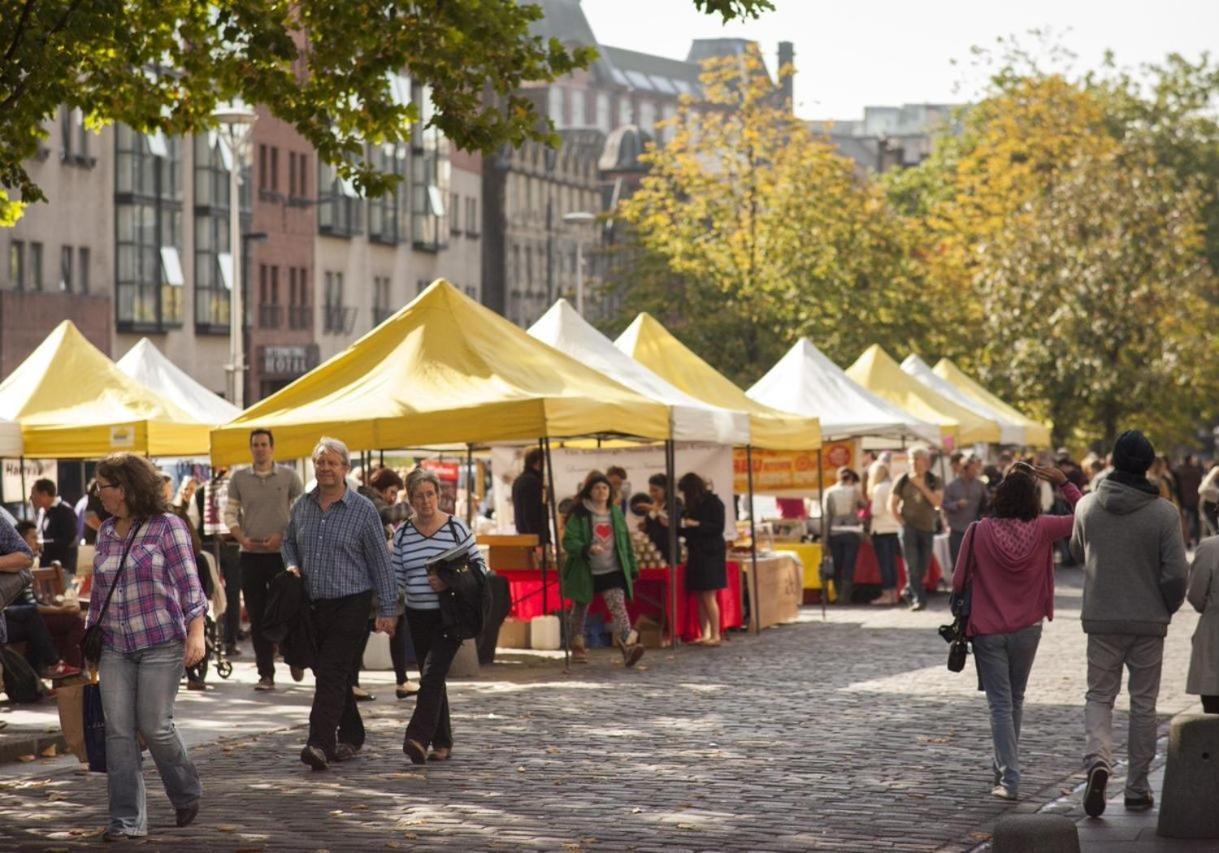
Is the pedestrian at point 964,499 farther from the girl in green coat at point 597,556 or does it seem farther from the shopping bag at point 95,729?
the shopping bag at point 95,729

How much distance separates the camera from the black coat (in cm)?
1473

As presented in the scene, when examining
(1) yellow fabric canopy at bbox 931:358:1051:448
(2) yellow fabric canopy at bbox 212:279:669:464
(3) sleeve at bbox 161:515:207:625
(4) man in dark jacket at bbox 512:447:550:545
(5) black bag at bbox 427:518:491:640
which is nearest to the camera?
(3) sleeve at bbox 161:515:207:625

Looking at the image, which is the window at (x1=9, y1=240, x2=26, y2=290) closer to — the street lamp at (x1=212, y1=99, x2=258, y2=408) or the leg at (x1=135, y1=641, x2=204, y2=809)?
the street lamp at (x1=212, y1=99, x2=258, y2=408)

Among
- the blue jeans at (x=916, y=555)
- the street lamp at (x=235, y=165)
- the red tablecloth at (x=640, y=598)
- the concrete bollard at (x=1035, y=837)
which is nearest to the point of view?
the concrete bollard at (x=1035, y=837)

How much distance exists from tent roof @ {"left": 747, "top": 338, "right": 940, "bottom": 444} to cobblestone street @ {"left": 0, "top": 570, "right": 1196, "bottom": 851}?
13.0 metres

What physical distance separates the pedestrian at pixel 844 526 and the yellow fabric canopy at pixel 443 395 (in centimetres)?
1003

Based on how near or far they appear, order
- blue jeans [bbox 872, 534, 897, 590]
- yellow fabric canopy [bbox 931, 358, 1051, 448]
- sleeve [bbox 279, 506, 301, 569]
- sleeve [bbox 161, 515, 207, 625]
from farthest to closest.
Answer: yellow fabric canopy [bbox 931, 358, 1051, 448]
blue jeans [bbox 872, 534, 897, 590]
sleeve [bbox 279, 506, 301, 569]
sleeve [bbox 161, 515, 207, 625]

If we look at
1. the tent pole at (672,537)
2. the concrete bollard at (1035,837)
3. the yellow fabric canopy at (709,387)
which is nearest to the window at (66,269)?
the yellow fabric canopy at (709,387)

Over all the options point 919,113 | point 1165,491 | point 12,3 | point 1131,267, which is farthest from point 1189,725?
point 919,113

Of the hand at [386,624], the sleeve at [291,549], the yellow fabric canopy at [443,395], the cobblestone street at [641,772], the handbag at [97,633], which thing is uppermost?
the yellow fabric canopy at [443,395]

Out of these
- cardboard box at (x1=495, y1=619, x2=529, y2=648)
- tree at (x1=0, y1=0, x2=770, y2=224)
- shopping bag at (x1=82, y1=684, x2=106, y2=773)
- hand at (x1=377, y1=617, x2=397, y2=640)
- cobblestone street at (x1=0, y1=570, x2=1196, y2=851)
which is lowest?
cobblestone street at (x1=0, y1=570, x2=1196, y2=851)

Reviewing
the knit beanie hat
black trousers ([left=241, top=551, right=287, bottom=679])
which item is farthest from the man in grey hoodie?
black trousers ([left=241, top=551, right=287, bottom=679])

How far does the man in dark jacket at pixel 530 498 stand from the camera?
26969 mm

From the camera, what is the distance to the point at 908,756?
15727mm
